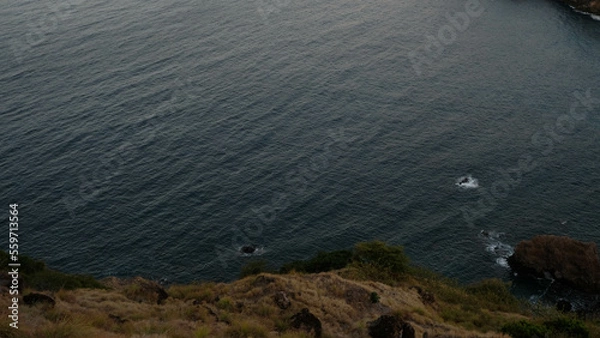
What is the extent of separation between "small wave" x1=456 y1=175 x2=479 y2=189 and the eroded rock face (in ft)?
56.4

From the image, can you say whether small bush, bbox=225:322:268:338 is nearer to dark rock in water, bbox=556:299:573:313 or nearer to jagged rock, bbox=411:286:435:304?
jagged rock, bbox=411:286:435:304

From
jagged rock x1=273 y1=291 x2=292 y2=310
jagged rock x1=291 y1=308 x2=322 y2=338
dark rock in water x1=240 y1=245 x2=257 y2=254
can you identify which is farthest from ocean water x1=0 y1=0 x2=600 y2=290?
jagged rock x1=291 y1=308 x2=322 y2=338

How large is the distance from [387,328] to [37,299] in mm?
24437

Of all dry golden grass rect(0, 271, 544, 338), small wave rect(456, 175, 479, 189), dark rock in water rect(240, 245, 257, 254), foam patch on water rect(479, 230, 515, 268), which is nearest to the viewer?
dry golden grass rect(0, 271, 544, 338)

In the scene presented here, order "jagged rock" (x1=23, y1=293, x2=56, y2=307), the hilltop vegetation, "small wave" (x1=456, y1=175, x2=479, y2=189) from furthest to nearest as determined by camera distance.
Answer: "small wave" (x1=456, y1=175, x2=479, y2=189) → "jagged rock" (x1=23, y1=293, x2=56, y2=307) → the hilltop vegetation

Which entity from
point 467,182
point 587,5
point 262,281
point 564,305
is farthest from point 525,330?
point 587,5

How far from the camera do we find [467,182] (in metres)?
102

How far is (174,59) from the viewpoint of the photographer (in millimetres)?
141000

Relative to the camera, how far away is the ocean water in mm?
90000

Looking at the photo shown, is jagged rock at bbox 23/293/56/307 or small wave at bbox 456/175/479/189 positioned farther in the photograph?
small wave at bbox 456/175/479/189

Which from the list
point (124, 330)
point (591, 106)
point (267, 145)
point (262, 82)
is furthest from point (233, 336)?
point (591, 106)

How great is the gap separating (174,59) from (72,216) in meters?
59.7

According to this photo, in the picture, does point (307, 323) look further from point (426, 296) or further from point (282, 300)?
point (426, 296)

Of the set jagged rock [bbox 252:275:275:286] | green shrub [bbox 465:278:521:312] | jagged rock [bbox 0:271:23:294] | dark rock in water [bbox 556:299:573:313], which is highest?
jagged rock [bbox 0:271:23:294]
